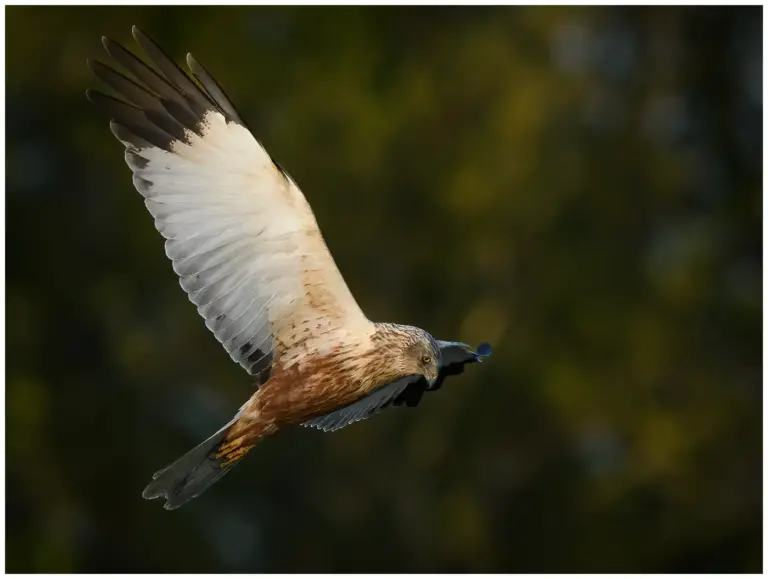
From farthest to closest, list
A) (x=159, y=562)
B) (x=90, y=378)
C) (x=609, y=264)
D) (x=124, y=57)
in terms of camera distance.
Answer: (x=609, y=264), (x=90, y=378), (x=159, y=562), (x=124, y=57)

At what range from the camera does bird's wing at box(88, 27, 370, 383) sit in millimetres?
4973

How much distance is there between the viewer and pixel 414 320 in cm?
1377

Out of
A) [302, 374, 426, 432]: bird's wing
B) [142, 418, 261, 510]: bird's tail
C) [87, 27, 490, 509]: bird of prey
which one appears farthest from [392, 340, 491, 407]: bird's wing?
[142, 418, 261, 510]: bird's tail

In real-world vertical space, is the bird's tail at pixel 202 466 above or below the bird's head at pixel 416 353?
above

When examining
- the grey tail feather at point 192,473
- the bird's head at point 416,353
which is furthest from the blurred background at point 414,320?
the grey tail feather at point 192,473

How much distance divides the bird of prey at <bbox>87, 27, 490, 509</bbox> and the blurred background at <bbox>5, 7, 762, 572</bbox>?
25.2 ft

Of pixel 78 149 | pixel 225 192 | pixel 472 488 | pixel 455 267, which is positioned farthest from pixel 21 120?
pixel 225 192

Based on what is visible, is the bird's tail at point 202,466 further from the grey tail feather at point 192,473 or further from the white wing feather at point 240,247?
the white wing feather at point 240,247

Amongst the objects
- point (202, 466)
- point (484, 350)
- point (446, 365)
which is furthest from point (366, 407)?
point (202, 466)

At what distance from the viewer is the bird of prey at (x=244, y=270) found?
496 cm

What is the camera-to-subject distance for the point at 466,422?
48.4 ft

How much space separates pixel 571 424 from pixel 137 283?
481 cm

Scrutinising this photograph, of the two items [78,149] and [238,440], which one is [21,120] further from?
[238,440]

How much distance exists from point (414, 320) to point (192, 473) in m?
8.84
